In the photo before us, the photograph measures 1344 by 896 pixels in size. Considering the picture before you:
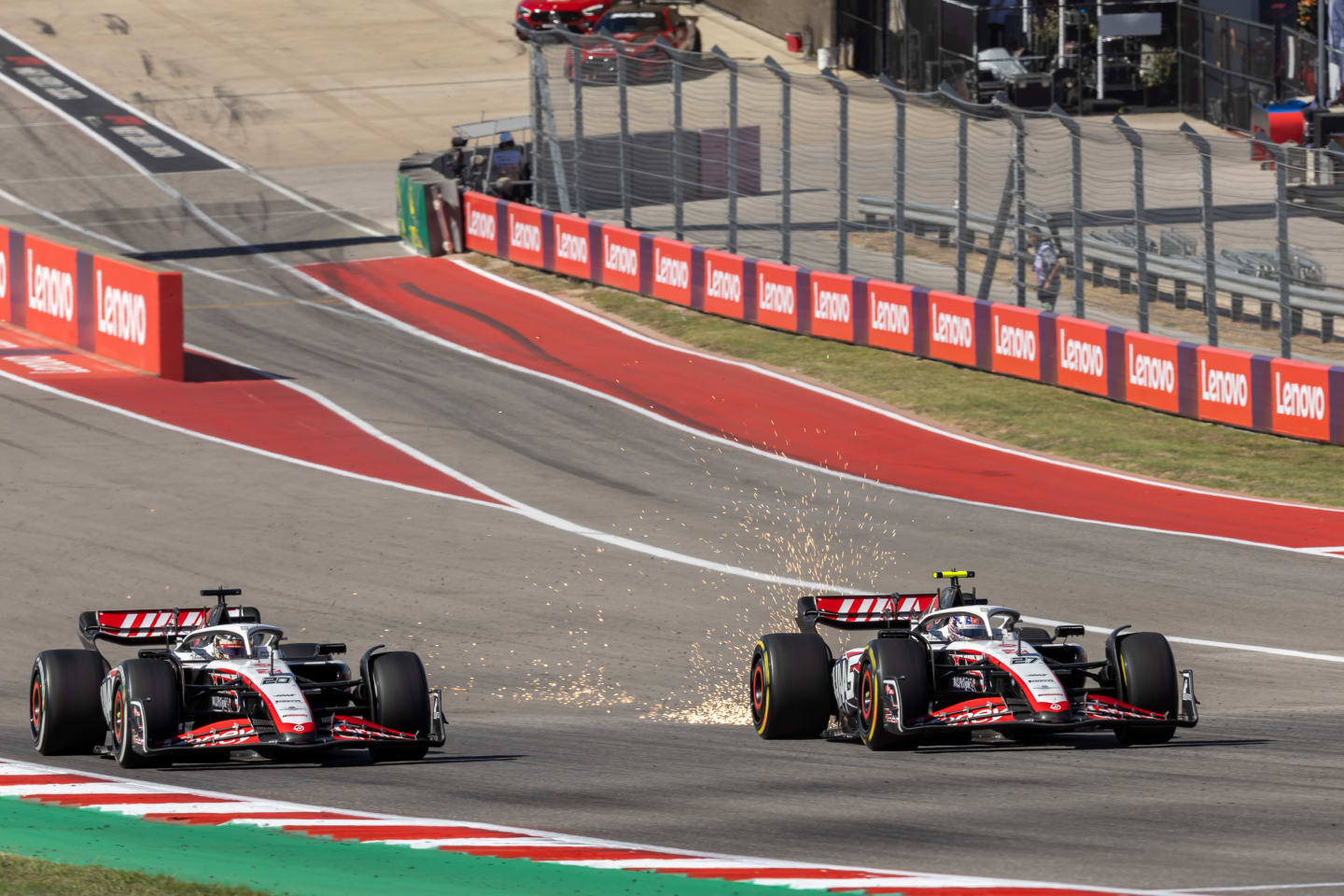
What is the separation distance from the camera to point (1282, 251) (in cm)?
2328

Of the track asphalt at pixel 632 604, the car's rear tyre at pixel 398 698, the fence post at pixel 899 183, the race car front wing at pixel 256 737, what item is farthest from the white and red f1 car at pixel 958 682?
the fence post at pixel 899 183

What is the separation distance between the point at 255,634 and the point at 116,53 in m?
47.6

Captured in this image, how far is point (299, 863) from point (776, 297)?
23.0 m

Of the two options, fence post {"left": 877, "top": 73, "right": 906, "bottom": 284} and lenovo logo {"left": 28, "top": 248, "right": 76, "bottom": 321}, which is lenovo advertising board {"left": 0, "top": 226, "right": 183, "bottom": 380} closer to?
lenovo logo {"left": 28, "top": 248, "right": 76, "bottom": 321}

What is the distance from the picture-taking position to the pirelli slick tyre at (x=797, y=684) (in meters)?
12.1

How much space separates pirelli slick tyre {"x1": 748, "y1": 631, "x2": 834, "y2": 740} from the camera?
1212cm

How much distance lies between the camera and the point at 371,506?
70.6 ft

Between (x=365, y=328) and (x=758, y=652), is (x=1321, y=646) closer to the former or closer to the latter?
(x=758, y=652)

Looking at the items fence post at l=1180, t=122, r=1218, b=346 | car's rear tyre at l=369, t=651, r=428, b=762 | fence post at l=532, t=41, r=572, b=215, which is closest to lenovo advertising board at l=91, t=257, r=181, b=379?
fence post at l=532, t=41, r=572, b=215

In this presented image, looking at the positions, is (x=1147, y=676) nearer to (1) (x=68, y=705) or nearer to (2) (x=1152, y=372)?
(1) (x=68, y=705)

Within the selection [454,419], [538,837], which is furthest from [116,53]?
[538,837]

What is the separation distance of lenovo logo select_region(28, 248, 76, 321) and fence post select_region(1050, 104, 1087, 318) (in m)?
14.4

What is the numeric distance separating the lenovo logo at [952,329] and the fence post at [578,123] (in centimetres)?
905

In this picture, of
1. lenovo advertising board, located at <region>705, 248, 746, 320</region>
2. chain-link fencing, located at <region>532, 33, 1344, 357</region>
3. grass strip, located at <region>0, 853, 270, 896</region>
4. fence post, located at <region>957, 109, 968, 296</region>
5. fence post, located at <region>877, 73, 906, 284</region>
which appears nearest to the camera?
grass strip, located at <region>0, 853, 270, 896</region>
